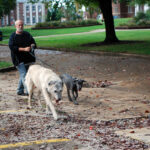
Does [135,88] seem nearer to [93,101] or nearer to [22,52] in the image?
[93,101]

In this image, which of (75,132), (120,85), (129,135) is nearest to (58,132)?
(75,132)

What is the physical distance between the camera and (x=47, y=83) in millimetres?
8039

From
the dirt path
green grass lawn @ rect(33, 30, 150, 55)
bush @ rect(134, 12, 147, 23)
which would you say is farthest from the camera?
bush @ rect(134, 12, 147, 23)

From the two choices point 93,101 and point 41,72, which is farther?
point 93,101

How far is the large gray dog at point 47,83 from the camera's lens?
25.8 ft

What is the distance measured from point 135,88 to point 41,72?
4.43 metres

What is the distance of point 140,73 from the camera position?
1520 cm

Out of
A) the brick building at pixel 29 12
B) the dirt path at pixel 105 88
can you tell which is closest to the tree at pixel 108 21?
the dirt path at pixel 105 88

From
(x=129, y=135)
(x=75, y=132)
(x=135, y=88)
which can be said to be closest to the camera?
(x=129, y=135)

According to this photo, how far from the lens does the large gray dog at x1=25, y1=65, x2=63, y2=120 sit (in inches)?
310

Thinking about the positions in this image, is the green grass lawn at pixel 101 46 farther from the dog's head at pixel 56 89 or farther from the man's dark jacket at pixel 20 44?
the dog's head at pixel 56 89

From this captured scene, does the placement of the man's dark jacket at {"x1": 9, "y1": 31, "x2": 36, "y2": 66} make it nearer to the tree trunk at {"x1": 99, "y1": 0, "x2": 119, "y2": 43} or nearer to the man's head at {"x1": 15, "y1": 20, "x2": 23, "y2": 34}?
the man's head at {"x1": 15, "y1": 20, "x2": 23, "y2": 34}

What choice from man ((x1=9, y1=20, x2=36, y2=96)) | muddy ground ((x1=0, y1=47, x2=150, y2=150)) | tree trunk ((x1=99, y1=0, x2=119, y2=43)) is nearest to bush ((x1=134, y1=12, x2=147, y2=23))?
tree trunk ((x1=99, y1=0, x2=119, y2=43))

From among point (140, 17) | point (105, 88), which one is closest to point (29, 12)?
point (140, 17)
